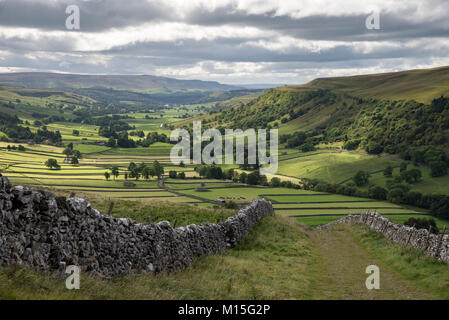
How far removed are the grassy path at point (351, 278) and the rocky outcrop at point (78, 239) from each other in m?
5.69

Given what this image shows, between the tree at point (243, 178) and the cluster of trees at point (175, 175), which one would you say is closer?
the cluster of trees at point (175, 175)

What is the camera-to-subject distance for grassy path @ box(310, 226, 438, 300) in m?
14.2

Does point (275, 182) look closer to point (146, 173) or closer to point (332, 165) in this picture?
point (332, 165)

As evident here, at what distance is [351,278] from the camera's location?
17422mm

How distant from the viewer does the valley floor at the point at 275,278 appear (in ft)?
31.4

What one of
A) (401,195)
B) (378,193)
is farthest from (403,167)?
(401,195)

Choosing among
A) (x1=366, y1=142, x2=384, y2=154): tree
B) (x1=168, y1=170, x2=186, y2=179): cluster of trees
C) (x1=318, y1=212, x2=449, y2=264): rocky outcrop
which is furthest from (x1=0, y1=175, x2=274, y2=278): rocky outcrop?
(x1=366, y1=142, x2=384, y2=154): tree

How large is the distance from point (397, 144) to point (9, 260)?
603ft

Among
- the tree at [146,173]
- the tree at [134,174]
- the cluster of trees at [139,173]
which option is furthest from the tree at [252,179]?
→ the tree at [134,174]

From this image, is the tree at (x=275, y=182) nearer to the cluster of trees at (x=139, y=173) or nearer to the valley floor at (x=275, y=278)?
the cluster of trees at (x=139, y=173)
